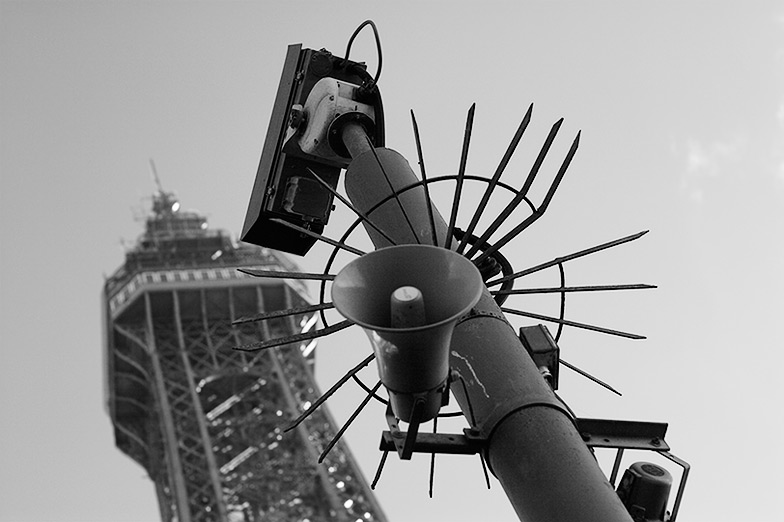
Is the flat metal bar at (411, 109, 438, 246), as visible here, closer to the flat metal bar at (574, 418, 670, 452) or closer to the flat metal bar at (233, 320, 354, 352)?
the flat metal bar at (233, 320, 354, 352)

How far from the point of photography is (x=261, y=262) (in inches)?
2244

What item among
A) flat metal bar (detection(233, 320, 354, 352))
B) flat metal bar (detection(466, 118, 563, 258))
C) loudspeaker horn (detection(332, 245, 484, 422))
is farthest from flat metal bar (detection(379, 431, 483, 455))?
flat metal bar (detection(466, 118, 563, 258))

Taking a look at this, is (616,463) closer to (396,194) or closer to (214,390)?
(396,194)

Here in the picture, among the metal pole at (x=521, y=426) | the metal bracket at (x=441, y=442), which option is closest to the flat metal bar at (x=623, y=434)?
the metal pole at (x=521, y=426)

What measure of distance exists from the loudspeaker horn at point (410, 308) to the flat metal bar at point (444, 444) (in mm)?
132

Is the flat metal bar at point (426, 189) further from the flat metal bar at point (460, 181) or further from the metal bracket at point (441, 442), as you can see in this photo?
the metal bracket at point (441, 442)

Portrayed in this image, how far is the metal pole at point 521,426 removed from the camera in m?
4.03

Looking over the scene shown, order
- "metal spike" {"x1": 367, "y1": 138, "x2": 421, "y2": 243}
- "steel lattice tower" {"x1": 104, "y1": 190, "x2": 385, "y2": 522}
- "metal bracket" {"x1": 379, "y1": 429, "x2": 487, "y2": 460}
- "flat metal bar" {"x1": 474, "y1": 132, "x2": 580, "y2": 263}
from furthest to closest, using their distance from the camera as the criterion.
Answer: "steel lattice tower" {"x1": 104, "y1": 190, "x2": 385, "y2": 522} < "metal spike" {"x1": 367, "y1": 138, "x2": 421, "y2": 243} < "flat metal bar" {"x1": 474, "y1": 132, "x2": 580, "y2": 263} < "metal bracket" {"x1": 379, "y1": 429, "x2": 487, "y2": 460}

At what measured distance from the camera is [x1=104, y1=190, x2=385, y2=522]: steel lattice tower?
49375mm

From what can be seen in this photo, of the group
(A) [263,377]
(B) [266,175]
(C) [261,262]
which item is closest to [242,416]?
(A) [263,377]

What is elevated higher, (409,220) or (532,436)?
(409,220)

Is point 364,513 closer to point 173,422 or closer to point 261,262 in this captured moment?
point 173,422

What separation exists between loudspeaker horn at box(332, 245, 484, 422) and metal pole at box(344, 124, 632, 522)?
11.5 inches

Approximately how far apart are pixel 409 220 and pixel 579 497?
5.26 ft
